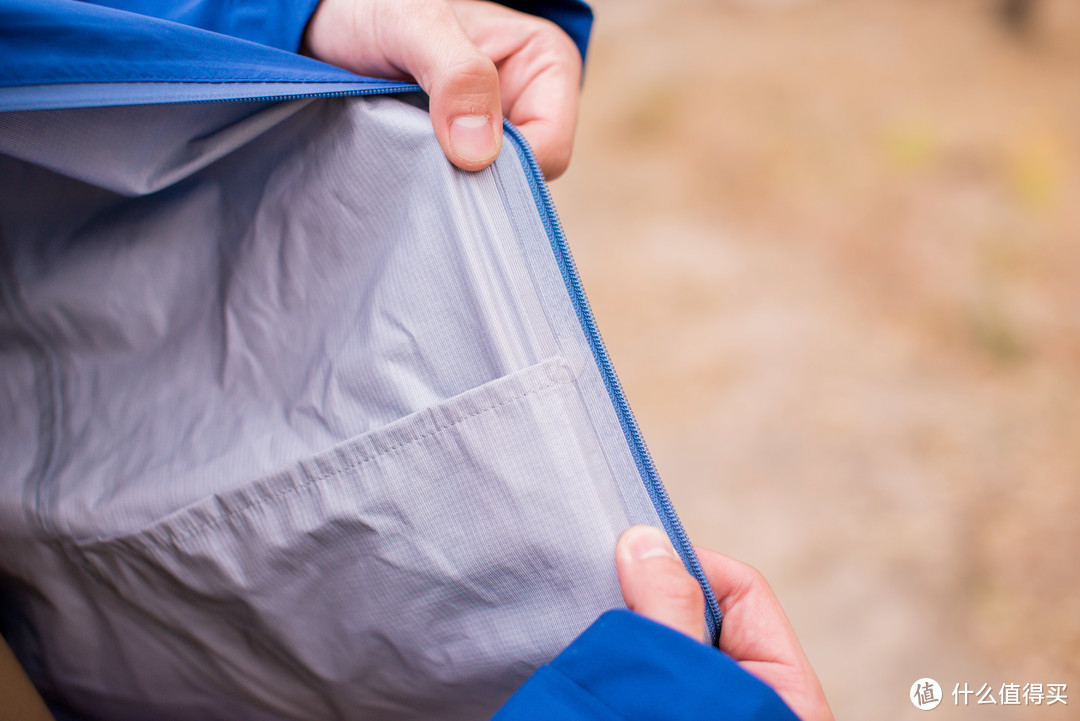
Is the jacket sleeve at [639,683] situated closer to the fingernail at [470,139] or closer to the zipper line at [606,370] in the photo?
the zipper line at [606,370]

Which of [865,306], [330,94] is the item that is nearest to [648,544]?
[330,94]

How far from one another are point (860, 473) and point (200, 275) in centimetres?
136

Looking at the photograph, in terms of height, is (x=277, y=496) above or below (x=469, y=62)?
below

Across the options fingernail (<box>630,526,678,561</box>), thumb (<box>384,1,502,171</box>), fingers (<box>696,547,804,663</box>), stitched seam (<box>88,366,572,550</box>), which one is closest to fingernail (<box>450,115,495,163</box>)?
thumb (<box>384,1,502,171</box>)

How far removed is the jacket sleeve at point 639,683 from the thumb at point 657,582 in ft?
0.04

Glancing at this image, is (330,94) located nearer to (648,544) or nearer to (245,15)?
(245,15)

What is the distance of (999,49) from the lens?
2260 mm

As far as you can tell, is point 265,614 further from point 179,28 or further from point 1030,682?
point 1030,682

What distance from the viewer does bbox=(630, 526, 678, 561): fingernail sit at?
46 cm

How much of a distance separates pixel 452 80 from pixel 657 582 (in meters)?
0.38

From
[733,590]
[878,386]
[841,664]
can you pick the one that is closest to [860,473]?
[878,386]

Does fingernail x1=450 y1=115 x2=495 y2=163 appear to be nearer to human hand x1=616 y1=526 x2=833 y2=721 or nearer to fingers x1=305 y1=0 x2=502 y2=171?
fingers x1=305 y1=0 x2=502 y2=171

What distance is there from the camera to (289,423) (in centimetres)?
57

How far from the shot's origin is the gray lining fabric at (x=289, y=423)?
49 centimetres
